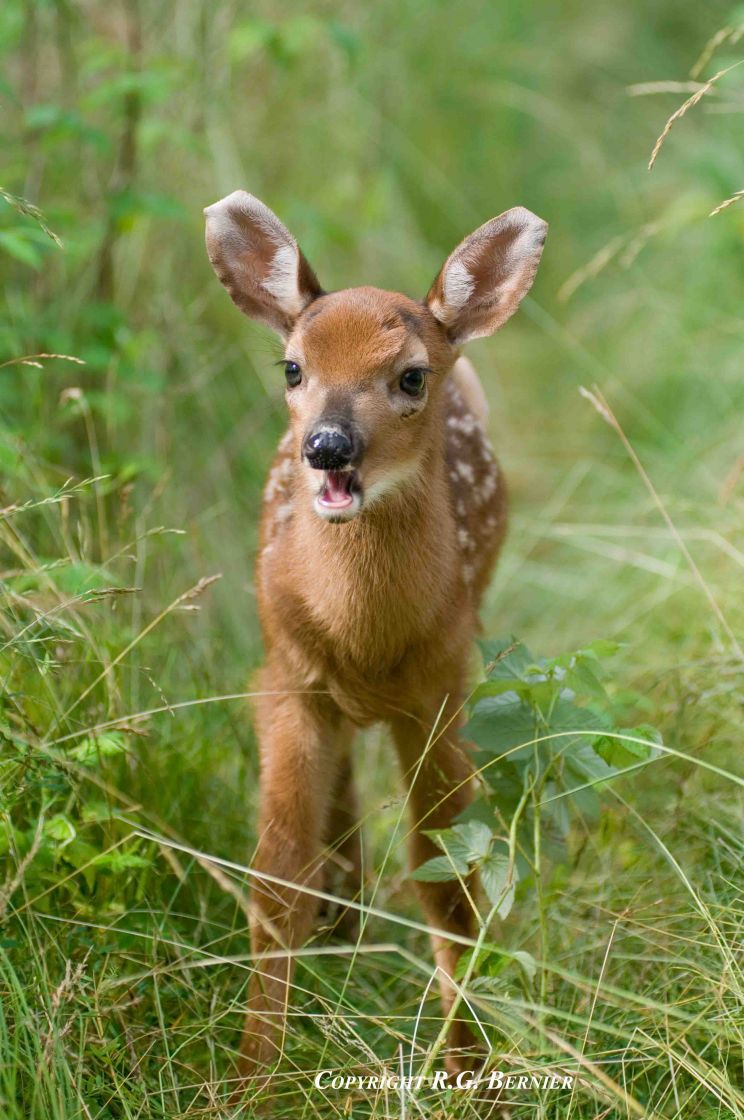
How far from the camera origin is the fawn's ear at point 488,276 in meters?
3.45

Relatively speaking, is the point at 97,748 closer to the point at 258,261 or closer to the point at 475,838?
the point at 475,838

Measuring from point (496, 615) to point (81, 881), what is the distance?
2935 mm

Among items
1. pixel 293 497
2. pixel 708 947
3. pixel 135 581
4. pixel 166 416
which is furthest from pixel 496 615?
pixel 708 947

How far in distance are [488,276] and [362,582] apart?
82cm

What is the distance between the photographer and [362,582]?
11.1 feet

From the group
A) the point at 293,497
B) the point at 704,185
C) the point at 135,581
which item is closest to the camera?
the point at 293,497

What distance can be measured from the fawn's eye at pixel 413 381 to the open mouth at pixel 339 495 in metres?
0.30

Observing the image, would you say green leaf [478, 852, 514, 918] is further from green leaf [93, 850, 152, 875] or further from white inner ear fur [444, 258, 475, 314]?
white inner ear fur [444, 258, 475, 314]

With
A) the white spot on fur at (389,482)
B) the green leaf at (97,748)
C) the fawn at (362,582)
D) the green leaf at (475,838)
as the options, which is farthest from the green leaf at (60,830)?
the white spot on fur at (389,482)

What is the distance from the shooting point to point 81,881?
3.43 metres

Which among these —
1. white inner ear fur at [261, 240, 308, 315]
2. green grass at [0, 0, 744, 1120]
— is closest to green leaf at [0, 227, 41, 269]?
green grass at [0, 0, 744, 1120]

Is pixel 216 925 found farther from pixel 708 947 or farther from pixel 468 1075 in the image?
pixel 708 947

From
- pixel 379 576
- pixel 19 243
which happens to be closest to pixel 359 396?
pixel 379 576

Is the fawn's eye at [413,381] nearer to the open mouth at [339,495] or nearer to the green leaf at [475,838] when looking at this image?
the open mouth at [339,495]
